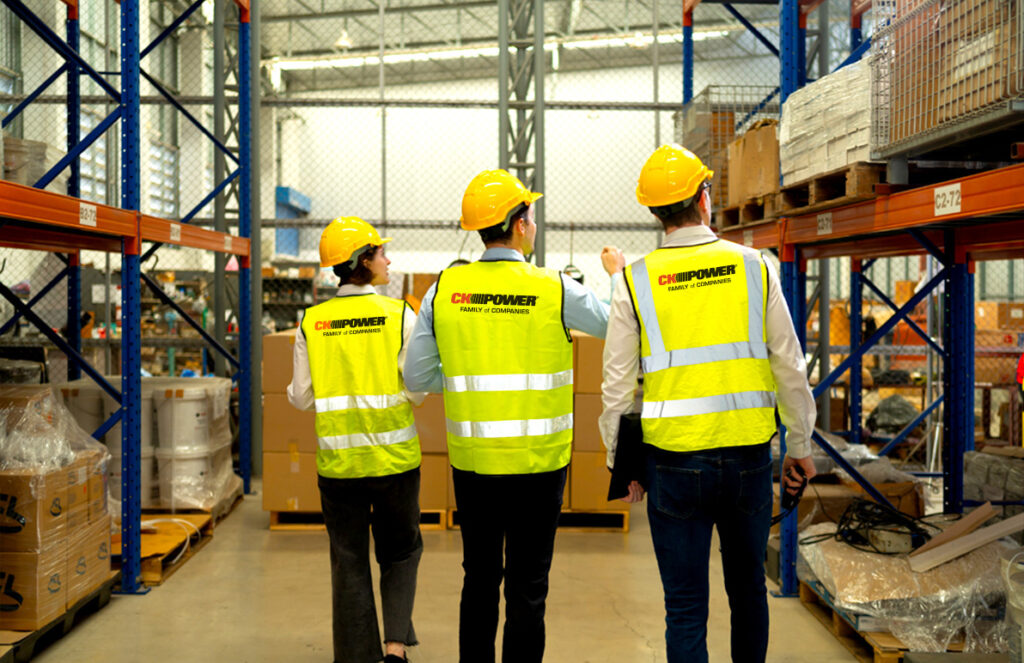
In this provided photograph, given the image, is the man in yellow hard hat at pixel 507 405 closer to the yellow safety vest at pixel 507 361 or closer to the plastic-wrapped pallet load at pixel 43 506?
the yellow safety vest at pixel 507 361

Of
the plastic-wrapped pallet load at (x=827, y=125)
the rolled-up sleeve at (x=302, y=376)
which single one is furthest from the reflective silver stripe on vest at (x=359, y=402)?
the plastic-wrapped pallet load at (x=827, y=125)

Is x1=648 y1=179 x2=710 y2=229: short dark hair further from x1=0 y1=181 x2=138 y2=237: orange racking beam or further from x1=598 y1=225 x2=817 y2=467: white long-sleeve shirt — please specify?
x1=0 y1=181 x2=138 y2=237: orange racking beam

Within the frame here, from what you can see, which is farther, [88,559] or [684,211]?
[88,559]

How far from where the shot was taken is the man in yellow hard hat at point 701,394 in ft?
A: 9.98

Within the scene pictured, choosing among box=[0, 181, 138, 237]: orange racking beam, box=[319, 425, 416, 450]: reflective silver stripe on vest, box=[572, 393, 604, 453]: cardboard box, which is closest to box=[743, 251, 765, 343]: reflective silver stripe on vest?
box=[319, 425, 416, 450]: reflective silver stripe on vest

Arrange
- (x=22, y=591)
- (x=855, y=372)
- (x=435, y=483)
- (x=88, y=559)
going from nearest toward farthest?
1. (x=22, y=591)
2. (x=88, y=559)
3. (x=435, y=483)
4. (x=855, y=372)

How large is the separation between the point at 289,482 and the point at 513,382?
14.0 ft

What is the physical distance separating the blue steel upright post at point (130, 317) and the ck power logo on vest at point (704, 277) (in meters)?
3.62

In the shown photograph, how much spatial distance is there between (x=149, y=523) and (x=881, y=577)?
4.97 meters

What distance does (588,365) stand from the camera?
7008mm

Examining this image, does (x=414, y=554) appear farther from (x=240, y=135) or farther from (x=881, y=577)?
(x=240, y=135)

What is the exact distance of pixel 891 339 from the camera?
12.2m

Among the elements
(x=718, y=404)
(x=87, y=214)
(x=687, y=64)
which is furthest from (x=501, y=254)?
(x=687, y=64)

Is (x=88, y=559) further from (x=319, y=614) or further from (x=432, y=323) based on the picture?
(x=432, y=323)
